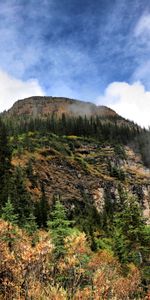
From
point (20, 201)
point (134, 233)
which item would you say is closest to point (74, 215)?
point (20, 201)

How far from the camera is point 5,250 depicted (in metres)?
12.4

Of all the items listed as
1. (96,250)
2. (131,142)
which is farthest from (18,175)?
(131,142)

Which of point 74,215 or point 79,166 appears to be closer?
point 74,215

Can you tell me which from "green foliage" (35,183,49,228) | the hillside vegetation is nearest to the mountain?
the hillside vegetation

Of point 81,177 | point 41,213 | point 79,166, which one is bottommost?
point 41,213

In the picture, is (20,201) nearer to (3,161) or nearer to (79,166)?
(3,161)

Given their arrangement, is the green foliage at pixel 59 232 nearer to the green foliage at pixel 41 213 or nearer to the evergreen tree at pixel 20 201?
the evergreen tree at pixel 20 201

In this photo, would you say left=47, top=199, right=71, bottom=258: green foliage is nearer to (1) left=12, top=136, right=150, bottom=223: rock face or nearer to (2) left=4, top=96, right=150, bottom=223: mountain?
(1) left=12, top=136, right=150, bottom=223: rock face

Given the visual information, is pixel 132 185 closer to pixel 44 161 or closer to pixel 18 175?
pixel 44 161

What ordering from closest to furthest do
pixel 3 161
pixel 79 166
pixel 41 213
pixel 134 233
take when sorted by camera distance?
pixel 134 233, pixel 41 213, pixel 3 161, pixel 79 166

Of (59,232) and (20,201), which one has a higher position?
(20,201)

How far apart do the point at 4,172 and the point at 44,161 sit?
89.5 feet

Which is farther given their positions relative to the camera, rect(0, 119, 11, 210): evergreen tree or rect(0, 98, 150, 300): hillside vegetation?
rect(0, 119, 11, 210): evergreen tree

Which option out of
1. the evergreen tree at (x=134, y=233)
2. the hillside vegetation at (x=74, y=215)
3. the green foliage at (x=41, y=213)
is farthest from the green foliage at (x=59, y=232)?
the green foliage at (x=41, y=213)
